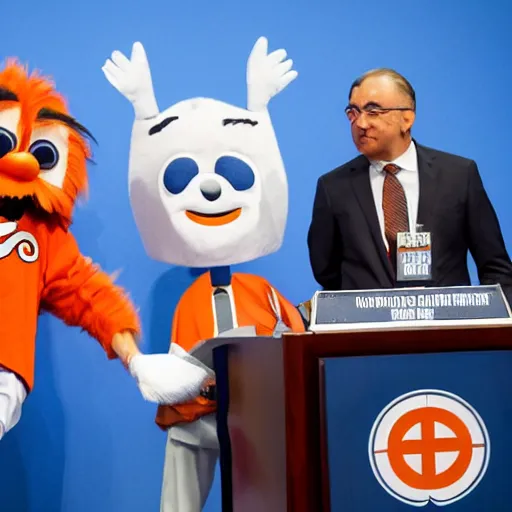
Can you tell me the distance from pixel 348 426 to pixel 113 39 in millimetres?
1666

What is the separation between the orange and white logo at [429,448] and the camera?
69cm

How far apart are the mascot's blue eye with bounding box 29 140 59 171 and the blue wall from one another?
0.39 m

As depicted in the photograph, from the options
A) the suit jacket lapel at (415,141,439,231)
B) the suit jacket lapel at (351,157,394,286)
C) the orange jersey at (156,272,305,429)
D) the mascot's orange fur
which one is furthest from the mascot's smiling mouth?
the suit jacket lapel at (415,141,439,231)

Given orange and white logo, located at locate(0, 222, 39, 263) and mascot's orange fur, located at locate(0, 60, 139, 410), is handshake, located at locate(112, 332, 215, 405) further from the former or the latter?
orange and white logo, located at locate(0, 222, 39, 263)

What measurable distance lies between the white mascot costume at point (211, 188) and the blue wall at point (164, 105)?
0.30 m

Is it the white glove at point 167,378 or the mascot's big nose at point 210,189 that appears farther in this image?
the mascot's big nose at point 210,189

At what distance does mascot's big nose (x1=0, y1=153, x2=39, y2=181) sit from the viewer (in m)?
1.57

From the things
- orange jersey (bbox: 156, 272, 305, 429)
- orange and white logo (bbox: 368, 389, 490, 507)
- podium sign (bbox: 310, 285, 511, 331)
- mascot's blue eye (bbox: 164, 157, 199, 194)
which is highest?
mascot's blue eye (bbox: 164, 157, 199, 194)

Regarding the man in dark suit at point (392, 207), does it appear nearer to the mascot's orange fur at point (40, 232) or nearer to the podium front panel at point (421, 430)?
the mascot's orange fur at point (40, 232)

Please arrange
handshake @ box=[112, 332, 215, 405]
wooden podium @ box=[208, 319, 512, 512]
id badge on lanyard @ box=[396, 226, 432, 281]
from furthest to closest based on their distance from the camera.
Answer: id badge on lanyard @ box=[396, 226, 432, 281] < handshake @ box=[112, 332, 215, 405] < wooden podium @ box=[208, 319, 512, 512]

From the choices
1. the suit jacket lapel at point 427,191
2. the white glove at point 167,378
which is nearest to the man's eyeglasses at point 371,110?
the suit jacket lapel at point 427,191

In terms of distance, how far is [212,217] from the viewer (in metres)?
1.80

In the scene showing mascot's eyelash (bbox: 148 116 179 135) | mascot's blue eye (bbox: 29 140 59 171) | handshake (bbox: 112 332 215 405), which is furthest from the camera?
mascot's eyelash (bbox: 148 116 179 135)

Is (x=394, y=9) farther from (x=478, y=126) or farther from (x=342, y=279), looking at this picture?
(x=342, y=279)
